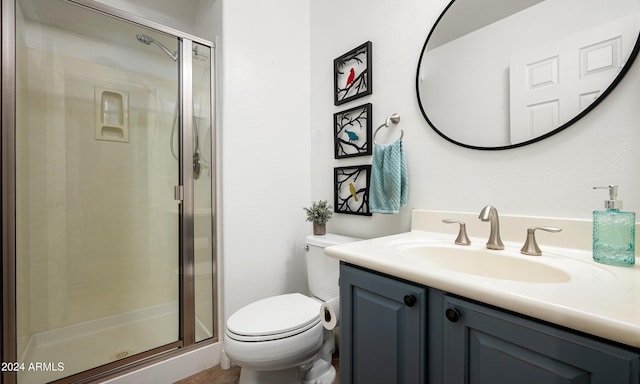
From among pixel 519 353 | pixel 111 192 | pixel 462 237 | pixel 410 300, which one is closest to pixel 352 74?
pixel 462 237

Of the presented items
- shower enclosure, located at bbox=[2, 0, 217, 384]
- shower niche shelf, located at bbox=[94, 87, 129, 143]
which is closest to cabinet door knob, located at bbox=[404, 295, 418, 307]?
shower enclosure, located at bbox=[2, 0, 217, 384]

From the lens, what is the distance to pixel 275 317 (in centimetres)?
117

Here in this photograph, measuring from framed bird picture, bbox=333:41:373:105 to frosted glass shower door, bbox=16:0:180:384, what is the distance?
3.01 feet

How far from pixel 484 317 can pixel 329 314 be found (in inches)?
24.6

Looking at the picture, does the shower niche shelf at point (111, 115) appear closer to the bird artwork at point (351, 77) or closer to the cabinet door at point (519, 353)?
the bird artwork at point (351, 77)

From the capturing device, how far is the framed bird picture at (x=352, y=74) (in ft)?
4.68

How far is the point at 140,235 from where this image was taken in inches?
67.2

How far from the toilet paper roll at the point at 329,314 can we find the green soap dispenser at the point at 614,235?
0.79m

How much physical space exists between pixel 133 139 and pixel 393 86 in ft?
5.10

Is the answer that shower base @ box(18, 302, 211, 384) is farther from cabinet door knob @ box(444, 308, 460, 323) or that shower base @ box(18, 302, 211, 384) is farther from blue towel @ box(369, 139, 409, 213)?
cabinet door knob @ box(444, 308, 460, 323)

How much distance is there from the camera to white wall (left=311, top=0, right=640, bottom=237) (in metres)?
0.77

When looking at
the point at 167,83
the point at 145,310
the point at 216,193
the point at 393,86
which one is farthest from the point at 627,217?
the point at 145,310

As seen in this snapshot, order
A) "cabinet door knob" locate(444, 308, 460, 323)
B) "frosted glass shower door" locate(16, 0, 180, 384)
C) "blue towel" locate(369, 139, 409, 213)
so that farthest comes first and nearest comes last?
1. "frosted glass shower door" locate(16, 0, 180, 384)
2. "blue towel" locate(369, 139, 409, 213)
3. "cabinet door knob" locate(444, 308, 460, 323)

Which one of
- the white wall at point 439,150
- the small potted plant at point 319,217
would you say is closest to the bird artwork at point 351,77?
the white wall at point 439,150
